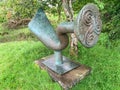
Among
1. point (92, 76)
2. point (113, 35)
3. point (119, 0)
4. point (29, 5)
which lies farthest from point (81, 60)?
point (119, 0)

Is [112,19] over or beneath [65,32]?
beneath

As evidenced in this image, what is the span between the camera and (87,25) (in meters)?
1.44

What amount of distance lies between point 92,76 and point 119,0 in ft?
4.76

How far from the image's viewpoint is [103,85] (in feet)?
7.93

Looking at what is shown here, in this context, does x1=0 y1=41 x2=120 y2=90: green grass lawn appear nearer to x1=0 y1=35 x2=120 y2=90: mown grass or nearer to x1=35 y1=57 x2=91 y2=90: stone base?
x1=0 y1=35 x2=120 y2=90: mown grass

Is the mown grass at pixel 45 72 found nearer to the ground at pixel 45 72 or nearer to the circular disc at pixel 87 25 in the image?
the ground at pixel 45 72

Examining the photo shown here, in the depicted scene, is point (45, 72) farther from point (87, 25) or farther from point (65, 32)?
point (87, 25)

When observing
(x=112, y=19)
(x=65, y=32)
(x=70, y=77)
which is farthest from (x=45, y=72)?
(x=112, y=19)

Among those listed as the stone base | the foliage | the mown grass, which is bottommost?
the mown grass

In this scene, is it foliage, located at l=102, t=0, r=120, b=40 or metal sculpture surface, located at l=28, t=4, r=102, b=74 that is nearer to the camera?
metal sculpture surface, located at l=28, t=4, r=102, b=74

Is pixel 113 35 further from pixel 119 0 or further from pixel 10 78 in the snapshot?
pixel 10 78

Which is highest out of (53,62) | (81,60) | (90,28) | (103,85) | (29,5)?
(29,5)

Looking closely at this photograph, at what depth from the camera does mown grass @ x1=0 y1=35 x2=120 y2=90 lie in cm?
245

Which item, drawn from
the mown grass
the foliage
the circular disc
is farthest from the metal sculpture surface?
the foliage
